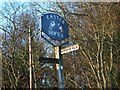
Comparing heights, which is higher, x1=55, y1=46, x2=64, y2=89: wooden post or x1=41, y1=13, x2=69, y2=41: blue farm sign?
x1=41, y1=13, x2=69, y2=41: blue farm sign

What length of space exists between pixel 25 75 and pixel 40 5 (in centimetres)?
707

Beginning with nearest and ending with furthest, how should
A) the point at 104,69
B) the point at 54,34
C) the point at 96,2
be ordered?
the point at 54,34 < the point at 96,2 < the point at 104,69

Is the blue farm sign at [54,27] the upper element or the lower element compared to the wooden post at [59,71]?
upper

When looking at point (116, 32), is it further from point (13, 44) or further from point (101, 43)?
point (13, 44)

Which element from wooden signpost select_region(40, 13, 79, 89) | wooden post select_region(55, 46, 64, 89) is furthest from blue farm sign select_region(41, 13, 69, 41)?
wooden post select_region(55, 46, 64, 89)

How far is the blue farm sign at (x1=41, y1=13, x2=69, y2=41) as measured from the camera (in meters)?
7.05

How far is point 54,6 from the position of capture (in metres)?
19.1

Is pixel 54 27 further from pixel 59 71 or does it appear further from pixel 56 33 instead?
pixel 59 71

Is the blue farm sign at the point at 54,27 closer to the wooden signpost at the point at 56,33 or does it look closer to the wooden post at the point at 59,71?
the wooden signpost at the point at 56,33

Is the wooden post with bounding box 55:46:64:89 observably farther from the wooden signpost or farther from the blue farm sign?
the blue farm sign

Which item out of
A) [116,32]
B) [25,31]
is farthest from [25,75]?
[116,32]

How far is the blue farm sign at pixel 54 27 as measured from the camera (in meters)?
7.05

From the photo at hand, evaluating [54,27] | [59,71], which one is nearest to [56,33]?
[54,27]

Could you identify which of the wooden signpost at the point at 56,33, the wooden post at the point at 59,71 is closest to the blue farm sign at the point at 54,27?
the wooden signpost at the point at 56,33
